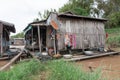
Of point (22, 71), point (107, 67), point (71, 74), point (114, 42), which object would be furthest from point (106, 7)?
point (71, 74)

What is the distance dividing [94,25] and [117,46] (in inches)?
224

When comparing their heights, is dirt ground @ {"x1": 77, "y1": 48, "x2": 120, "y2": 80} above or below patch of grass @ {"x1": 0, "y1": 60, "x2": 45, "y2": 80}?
below

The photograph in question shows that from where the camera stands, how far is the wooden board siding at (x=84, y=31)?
1313 centimetres

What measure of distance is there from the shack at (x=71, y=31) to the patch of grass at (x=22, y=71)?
5040mm

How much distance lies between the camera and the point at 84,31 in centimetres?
1420

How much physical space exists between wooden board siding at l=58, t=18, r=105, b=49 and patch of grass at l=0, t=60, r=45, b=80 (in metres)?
5.82

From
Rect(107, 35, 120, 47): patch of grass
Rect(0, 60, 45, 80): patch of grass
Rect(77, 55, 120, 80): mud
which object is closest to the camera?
Rect(0, 60, 45, 80): patch of grass

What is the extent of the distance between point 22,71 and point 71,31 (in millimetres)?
7975

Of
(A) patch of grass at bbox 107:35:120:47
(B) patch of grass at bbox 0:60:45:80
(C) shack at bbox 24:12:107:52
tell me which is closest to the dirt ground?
(B) patch of grass at bbox 0:60:45:80

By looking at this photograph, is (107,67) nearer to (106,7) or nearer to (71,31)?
(71,31)

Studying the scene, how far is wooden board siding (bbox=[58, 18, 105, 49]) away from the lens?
1313 cm

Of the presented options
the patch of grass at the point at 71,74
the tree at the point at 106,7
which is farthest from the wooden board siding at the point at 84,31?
the tree at the point at 106,7

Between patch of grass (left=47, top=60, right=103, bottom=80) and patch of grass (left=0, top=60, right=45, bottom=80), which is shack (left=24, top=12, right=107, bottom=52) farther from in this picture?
patch of grass (left=47, top=60, right=103, bottom=80)

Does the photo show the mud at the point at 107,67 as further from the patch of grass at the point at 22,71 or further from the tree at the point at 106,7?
the tree at the point at 106,7
